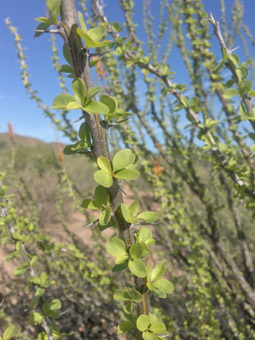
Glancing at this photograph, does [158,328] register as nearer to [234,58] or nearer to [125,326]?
[125,326]

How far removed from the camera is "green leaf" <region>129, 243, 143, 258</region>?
0.54 meters

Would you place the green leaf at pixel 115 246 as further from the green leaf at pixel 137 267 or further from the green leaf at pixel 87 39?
the green leaf at pixel 87 39

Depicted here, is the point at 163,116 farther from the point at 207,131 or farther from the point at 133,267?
the point at 133,267

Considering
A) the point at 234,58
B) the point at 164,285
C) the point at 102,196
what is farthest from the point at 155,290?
the point at 234,58

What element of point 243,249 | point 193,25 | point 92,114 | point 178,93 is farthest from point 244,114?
point 243,249

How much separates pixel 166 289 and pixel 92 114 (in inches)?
16.8

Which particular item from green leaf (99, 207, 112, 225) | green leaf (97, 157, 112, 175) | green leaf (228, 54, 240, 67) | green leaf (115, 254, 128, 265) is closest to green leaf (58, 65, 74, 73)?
green leaf (97, 157, 112, 175)

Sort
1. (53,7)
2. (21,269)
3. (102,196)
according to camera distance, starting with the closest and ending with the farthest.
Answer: (53,7) → (102,196) → (21,269)

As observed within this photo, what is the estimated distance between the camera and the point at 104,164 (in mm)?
533

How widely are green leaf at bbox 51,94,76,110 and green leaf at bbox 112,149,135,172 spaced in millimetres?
142

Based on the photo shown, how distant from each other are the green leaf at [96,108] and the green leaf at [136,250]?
0.28 meters

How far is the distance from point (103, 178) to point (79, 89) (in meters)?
0.18

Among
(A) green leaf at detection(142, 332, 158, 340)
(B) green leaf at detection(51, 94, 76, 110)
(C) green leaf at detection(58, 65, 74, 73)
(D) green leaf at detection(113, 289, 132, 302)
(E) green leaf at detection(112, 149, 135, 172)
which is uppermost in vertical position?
(C) green leaf at detection(58, 65, 74, 73)

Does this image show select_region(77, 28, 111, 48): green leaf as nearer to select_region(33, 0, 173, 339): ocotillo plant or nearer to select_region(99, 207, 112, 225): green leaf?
select_region(33, 0, 173, 339): ocotillo plant
